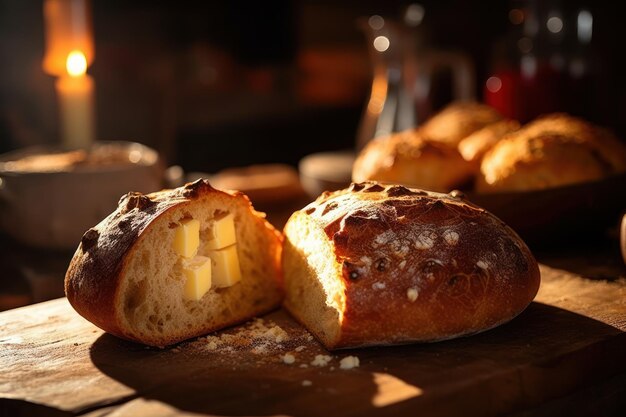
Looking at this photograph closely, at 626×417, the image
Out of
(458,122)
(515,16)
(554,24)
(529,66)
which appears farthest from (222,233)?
(515,16)

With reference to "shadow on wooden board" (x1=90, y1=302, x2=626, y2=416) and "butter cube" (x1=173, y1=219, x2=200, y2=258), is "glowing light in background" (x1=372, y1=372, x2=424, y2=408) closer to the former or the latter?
"shadow on wooden board" (x1=90, y1=302, x2=626, y2=416)

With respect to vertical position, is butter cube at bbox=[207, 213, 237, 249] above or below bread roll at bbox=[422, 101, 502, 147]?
below

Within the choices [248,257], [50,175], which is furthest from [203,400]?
[50,175]

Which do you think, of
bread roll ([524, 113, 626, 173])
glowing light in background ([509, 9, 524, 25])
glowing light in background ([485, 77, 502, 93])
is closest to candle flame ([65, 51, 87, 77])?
bread roll ([524, 113, 626, 173])

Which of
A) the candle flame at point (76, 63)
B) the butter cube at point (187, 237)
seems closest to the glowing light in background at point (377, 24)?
the candle flame at point (76, 63)

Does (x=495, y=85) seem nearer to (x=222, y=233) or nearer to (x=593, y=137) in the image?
(x=593, y=137)

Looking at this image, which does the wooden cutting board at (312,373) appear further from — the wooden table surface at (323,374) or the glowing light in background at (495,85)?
the glowing light in background at (495,85)

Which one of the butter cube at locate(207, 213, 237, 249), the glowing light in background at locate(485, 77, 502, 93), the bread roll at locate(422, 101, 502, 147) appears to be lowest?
the butter cube at locate(207, 213, 237, 249)
